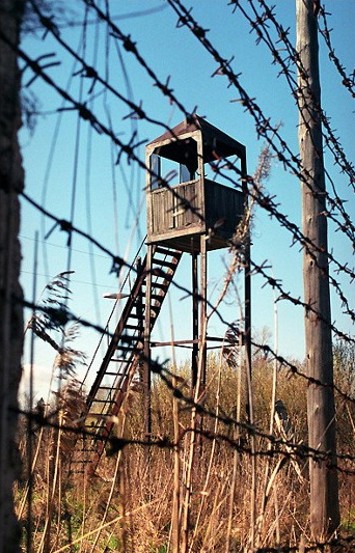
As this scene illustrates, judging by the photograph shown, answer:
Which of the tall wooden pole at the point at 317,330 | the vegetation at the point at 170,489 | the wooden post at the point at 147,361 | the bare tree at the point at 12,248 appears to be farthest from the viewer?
the tall wooden pole at the point at 317,330

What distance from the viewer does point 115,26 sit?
5.98ft

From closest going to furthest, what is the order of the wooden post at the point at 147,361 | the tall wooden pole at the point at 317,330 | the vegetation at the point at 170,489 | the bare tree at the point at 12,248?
1. the bare tree at the point at 12,248
2. the wooden post at the point at 147,361
3. the vegetation at the point at 170,489
4. the tall wooden pole at the point at 317,330

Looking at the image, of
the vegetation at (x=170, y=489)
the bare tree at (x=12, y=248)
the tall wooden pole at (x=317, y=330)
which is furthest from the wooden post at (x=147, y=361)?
the tall wooden pole at (x=317, y=330)

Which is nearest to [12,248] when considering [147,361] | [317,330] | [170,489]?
[147,361]

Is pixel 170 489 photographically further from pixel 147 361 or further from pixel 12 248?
pixel 12 248

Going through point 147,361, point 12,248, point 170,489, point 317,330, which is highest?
point 317,330

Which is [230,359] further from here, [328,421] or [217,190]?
[217,190]

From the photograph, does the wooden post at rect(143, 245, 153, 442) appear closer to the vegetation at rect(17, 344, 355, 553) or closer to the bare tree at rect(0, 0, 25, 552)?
the vegetation at rect(17, 344, 355, 553)

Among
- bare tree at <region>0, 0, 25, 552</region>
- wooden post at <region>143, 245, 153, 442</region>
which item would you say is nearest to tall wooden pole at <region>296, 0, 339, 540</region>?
wooden post at <region>143, 245, 153, 442</region>

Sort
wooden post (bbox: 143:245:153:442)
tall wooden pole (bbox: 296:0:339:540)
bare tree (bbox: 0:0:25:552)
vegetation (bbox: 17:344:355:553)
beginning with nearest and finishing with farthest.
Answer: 1. bare tree (bbox: 0:0:25:552)
2. wooden post (bbox: 143:245:153:442)
3. vegetation (bbox: 17:344:355:553)
4. tall wooden pole (bbox: 296:0:339:540)

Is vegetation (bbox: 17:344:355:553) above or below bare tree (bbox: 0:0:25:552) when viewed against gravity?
below

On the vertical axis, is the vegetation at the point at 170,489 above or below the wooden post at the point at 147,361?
below

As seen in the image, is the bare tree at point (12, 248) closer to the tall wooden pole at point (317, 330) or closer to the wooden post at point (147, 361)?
the wooden post at point (147, 361)

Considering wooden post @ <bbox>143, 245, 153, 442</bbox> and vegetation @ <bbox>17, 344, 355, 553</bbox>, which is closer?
wooden post @ <bbox>143, 245, 153, 442</bbox>
